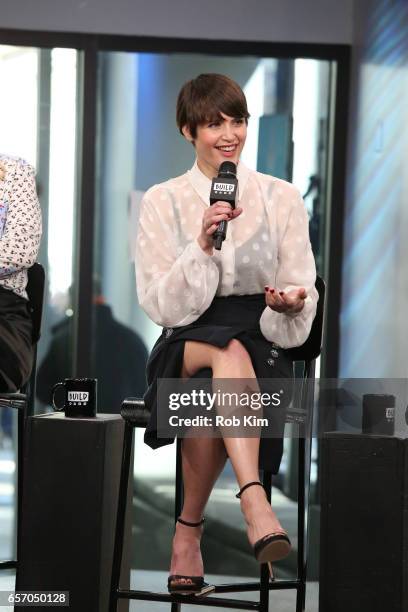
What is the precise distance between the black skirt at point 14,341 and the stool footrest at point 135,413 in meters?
0.40

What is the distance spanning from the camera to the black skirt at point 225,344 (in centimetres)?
263

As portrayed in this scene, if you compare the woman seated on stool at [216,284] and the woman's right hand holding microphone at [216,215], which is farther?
the woman seated on stool at [216,284]

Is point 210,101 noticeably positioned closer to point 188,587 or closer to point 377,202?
point 188,587

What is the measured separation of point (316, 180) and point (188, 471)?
2.88m

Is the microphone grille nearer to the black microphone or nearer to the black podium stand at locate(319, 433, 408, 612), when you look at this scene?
the black microphone

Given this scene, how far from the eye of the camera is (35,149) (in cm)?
526

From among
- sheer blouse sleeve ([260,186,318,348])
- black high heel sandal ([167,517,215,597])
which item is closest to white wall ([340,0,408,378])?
sheer blouse sleeve ([260,186,318,348])

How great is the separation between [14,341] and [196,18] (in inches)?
104

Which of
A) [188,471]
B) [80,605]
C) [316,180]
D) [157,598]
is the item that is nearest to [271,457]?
[188,471]

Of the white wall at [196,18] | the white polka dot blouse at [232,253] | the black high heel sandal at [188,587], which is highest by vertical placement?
the white wall at [196,18]

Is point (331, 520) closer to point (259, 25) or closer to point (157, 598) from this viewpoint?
point (157, 598)

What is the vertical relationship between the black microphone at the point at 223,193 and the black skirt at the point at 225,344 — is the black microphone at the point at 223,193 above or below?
above

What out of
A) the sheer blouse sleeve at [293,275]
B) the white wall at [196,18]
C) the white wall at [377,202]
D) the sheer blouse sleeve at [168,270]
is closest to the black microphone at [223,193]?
Result: the sheer blouse sleeve at [168,270]

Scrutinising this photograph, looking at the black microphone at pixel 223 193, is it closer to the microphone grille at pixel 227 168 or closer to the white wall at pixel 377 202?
the microphone grille at pixel 227 168
